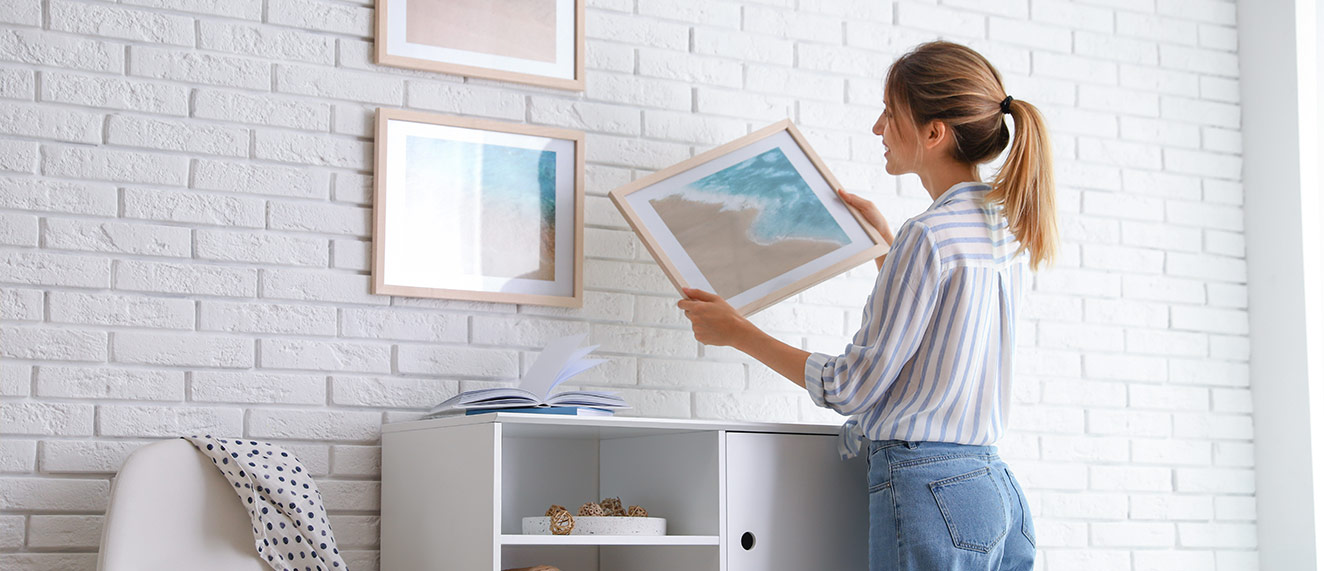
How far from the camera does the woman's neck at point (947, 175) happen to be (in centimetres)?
194

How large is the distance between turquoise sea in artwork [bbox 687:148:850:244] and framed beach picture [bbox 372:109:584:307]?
271 millimetres

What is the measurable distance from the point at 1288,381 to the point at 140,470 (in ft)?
8.14

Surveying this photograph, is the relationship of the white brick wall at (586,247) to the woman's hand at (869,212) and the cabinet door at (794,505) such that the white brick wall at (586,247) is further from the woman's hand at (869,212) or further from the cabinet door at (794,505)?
the cabinet door at (794,505)

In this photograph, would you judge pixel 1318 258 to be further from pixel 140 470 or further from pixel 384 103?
pixel 140 470

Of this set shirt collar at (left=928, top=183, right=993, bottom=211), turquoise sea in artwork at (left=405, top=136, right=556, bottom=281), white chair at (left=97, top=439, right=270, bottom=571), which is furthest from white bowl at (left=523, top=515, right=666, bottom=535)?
shirt collar at (left=928, top=183, right=993, bottom=211)

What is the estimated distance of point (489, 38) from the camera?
2324 mm

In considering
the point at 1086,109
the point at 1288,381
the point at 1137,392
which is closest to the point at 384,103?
the point at 1086,109

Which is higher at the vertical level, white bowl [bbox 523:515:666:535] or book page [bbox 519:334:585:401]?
book page [bbox 519:334:585:401]

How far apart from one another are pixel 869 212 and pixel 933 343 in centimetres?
58

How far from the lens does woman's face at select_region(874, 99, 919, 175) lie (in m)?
1.96

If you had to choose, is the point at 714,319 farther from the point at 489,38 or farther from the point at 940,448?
the point at 489,38

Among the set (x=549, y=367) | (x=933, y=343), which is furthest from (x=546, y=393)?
(x=933, y=343)

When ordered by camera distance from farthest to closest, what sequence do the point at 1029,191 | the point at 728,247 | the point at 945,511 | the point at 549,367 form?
the point at 728,247 < the point at 549,367 < the point at 1029,191 < the point at 945,511

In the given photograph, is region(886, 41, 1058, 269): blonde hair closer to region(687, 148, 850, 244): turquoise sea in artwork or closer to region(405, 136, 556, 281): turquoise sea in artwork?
region(687, 148, 850, 244): turquoise sea in artwork
